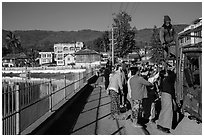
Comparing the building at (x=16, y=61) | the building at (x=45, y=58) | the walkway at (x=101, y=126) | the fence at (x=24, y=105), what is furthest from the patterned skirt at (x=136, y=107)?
the building at (x=45, y=58)

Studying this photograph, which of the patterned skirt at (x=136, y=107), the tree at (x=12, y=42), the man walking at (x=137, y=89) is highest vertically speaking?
the tree at (x=12, y=42)

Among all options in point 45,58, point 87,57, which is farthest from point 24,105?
point 45,58

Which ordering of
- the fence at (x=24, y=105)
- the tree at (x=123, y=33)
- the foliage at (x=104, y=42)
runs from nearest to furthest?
the fence at (x=24, y=105), the tree at (x=123, y=33), the foliage at (x=104, y=42)

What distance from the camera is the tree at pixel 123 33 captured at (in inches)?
1652

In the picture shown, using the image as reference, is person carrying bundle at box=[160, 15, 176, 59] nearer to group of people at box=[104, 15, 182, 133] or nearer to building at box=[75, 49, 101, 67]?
group of people at box=[104, 15, 182, 133]

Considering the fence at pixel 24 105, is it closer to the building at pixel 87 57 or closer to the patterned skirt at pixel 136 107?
the patterned skirt at pixel 136 107

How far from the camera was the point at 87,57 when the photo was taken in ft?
317

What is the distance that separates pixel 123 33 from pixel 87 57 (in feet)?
179

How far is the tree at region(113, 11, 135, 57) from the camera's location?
4197 cm

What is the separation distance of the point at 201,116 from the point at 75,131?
306 centimetres

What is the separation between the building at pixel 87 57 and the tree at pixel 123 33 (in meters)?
50.2

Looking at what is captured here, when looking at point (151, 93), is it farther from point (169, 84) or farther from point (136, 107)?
point (169, 84)

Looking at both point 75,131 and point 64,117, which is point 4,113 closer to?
point 75,131

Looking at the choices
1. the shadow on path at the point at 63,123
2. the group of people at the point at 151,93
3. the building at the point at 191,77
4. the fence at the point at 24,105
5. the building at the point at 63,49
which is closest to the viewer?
the fence at the point at 24,105
